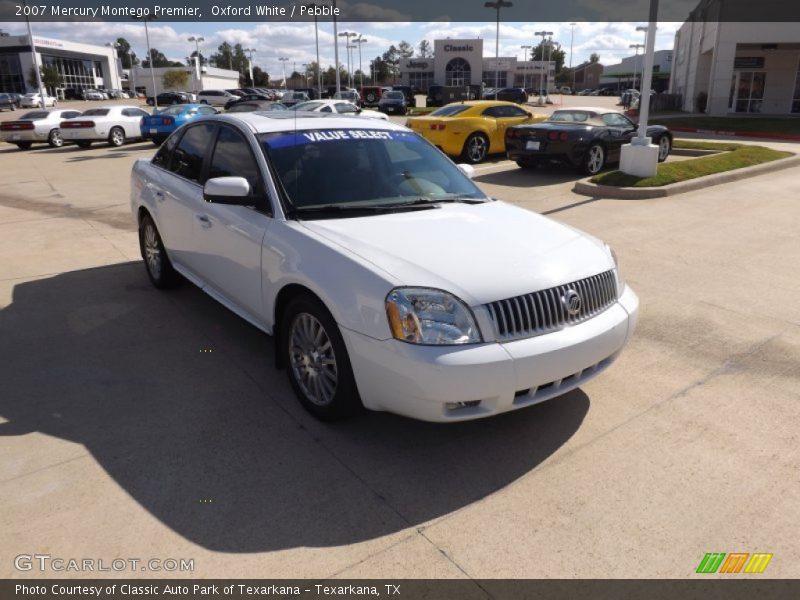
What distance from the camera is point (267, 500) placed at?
10.0ft

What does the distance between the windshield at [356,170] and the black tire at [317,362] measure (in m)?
0.75

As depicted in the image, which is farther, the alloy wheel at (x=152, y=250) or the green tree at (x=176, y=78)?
the green tree at (x=176, y=78)

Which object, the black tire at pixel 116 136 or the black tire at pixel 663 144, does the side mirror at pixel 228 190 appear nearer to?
the black tire at pixel 663 144

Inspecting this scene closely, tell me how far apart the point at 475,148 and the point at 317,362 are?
41.1ft

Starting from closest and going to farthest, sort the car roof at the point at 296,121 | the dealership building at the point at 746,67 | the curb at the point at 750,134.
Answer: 1. the car roof at the point at 296,121
2. the curb at the point at 750,134
3. the dealership building at the point at 746,67

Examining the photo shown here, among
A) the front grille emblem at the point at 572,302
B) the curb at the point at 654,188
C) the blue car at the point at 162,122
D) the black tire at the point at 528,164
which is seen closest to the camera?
the front grille emblem at the point at 572,302

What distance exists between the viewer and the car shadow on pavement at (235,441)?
2965mm

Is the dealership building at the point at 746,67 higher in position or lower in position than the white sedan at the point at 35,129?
higher

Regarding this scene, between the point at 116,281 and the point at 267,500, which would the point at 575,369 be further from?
the point at 116,281

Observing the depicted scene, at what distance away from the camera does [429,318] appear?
309cm

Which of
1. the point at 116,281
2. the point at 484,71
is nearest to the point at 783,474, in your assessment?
the point at 116,281

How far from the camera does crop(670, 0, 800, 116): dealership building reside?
32.3 meters

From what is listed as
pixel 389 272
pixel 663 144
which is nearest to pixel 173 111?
pixel 663 144

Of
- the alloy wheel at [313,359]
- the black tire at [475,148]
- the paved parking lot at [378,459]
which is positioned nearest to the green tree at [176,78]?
the black tire at [475,148]
